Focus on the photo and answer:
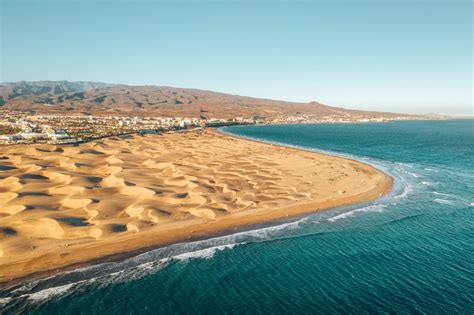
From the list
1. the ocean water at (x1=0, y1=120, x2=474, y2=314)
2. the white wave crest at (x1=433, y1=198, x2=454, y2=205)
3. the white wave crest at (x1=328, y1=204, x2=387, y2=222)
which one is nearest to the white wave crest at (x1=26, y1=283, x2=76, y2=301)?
the ocean water at (x1=0, y1=120, x2=474, y2=314)

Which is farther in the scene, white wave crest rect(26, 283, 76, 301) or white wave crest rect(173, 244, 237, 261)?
white wave crest rect(173, 244, 237, 261)

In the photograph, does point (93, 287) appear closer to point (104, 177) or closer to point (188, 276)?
point (188, 276)

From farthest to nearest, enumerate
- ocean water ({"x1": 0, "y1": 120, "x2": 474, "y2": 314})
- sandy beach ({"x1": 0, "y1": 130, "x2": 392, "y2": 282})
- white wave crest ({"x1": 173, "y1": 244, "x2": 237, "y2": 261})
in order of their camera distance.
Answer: sandy beach ({"x1": 0, "y1": 130, "x2": 392, "y2": 282}) < white wave crest ({"x1": 173, "y1": 244, "x2": 237, "y2": 261}) < ocean water ({"x1": 0, "y1": 120, "x2": 474, "y2": 314})

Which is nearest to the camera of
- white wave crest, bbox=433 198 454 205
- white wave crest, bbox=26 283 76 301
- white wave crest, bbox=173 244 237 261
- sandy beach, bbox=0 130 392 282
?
white wave crest, bbox=26 283 76 301

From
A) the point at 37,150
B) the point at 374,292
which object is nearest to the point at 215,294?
the point at 374,292

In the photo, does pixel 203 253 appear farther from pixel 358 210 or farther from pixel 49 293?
pixel 358 210

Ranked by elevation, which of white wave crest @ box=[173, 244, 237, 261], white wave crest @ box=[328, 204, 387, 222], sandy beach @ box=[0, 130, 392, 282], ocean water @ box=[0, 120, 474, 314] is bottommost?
ocean water @ box=[0, 120, 474, 314]

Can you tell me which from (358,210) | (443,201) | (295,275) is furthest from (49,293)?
(443,201)

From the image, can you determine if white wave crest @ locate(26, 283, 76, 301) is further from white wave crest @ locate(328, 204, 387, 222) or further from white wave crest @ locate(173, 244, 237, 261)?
white wave crest @ locate(328, 204, 387, 222)

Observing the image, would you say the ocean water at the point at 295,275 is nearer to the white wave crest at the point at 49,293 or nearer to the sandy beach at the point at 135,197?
the white wave crest at the point at 49,293
